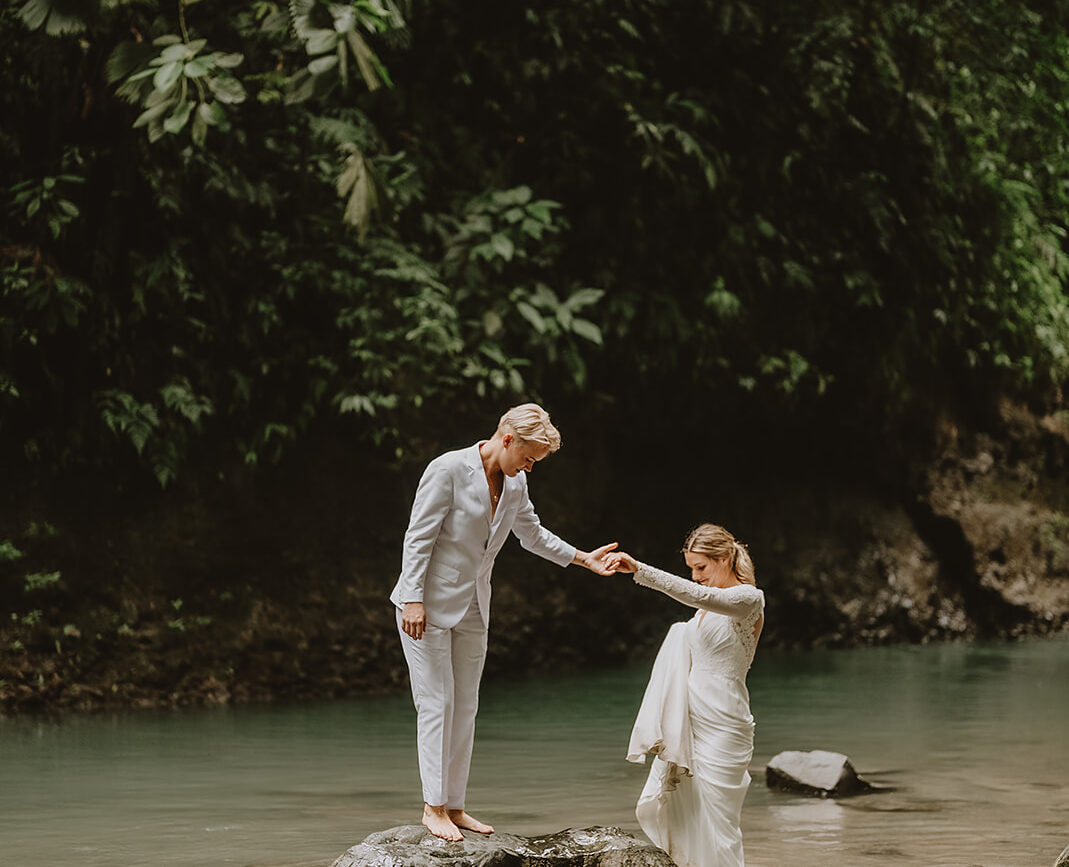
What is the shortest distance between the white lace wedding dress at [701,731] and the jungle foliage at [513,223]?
4499 millimetres

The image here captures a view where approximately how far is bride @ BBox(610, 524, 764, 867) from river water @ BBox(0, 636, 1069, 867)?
44.2 inches

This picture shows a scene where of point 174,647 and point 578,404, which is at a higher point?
point 578,404

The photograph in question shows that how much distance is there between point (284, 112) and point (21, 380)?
10.9 ft

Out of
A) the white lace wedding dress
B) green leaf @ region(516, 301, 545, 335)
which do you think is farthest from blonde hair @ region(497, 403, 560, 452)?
green leaf @ region(516, 301, 545, 335)

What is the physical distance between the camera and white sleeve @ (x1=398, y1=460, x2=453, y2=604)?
5434mm

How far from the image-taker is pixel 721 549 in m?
5.60

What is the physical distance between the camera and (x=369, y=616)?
13258 mm

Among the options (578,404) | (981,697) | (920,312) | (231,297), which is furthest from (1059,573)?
(231,297)

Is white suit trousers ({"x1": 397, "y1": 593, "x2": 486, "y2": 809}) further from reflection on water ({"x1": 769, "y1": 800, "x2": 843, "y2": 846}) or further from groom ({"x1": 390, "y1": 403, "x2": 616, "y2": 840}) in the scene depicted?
reflection on water ({"x1": 769, "y1": 800, "x2": 843, "y2": 846})

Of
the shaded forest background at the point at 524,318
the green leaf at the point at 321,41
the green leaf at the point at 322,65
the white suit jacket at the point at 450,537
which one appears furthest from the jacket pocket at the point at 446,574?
the shaded forest background at the point at 524,318

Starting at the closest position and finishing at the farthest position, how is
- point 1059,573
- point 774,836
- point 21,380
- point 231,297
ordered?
point 774,836 → point 21,380 → point 231,297 → point 1059,573

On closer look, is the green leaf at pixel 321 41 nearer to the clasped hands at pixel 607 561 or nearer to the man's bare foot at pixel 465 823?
the clasped hands at pixel 607 561

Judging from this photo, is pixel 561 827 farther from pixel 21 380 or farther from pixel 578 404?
pixel 578 404

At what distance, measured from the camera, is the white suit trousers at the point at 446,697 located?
549 centimetres
